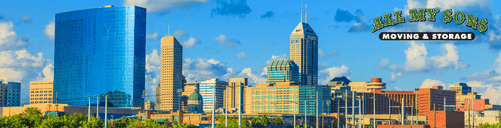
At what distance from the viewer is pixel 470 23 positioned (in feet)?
274

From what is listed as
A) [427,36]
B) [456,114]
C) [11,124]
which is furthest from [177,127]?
[456,114]

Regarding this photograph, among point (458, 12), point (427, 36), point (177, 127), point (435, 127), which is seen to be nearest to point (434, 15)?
point (458, 12)

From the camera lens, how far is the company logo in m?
76.8

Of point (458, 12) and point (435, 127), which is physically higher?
point (458, 12)

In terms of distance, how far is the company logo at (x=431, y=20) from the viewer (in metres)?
76.8

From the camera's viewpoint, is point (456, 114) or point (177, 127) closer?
point (177, 127)

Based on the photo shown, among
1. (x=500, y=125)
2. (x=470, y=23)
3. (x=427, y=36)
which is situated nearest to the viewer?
(x=427, y=36)

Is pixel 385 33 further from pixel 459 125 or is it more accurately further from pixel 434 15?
pixel 459 125

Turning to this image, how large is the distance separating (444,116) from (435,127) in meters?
3.57

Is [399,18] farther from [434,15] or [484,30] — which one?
[484,30]

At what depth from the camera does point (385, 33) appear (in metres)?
77.6

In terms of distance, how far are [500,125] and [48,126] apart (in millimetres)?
79358

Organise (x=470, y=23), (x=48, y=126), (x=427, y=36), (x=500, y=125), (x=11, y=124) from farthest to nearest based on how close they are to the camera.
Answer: (x=11, y=124)
(x=48, y=126)
(x=500, y=125)
(x=470, y=23)
(x=427, y=36)

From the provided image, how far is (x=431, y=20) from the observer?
85500mm
